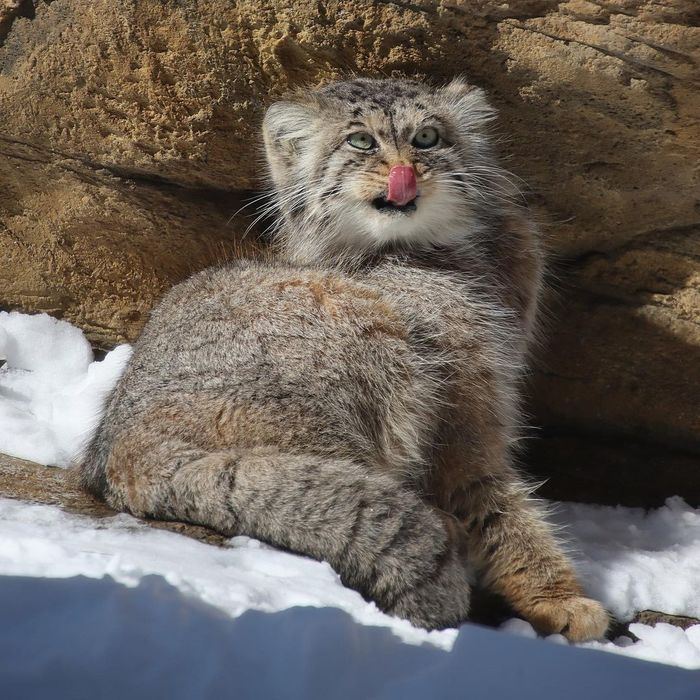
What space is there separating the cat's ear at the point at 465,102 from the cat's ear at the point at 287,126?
62 centimetres

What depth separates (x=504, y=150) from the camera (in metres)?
4.57

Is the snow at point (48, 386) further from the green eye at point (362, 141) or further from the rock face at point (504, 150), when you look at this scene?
the green eye at point (362, 141)

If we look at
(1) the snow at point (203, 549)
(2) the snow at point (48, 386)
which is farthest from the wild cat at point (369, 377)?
(2) the snow at point (48, 386)

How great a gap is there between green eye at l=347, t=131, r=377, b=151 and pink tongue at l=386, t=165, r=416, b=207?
27cm

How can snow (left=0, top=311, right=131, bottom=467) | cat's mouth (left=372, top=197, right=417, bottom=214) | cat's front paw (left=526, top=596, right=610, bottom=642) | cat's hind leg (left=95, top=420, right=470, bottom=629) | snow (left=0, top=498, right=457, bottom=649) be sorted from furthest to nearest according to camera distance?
snow (left=0, top=311, right=131, bottom=467), cat's mouth (left=372, top=197, right=417, bottom=214), cat's front paw (left=526, top=596, right=610, bottom=642), cat's hind leg (left=95, top=420, right=470, bottom=629), snow (left=0, top=498, right=457, bottom=649)

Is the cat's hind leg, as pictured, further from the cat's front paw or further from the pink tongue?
the pink tongue

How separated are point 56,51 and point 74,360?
1.75 metres

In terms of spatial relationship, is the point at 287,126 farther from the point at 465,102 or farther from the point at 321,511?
the point at 321,511

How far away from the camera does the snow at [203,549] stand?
2.94 meters

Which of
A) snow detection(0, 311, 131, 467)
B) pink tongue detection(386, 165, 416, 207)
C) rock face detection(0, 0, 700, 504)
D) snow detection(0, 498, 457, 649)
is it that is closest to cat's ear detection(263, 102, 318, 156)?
rock face detection(0, 0, 700, 504)

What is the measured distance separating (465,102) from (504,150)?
472mm

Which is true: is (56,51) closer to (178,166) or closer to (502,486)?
(178,166)

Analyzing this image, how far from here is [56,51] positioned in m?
4.52

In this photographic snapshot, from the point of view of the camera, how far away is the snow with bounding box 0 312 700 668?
294 cm
